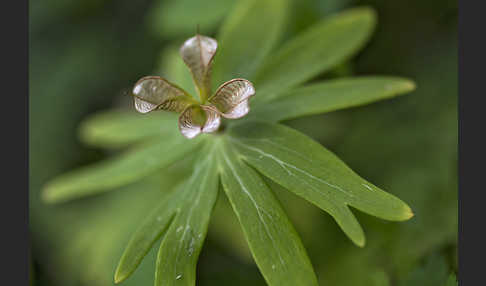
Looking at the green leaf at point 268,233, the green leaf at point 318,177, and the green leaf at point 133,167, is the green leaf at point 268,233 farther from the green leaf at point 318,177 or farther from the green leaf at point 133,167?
the green leaf at point 133,167

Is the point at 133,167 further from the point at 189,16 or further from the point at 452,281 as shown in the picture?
the point at 189,16

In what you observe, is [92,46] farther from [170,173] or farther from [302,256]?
[302,256]

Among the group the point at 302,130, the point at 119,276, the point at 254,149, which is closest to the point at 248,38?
the point at 254,149

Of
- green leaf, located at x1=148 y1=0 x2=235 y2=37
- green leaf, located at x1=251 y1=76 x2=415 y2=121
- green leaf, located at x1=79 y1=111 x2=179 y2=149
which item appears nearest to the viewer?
green leaf, located at x1=251 y1=76 x2=415 y2=121

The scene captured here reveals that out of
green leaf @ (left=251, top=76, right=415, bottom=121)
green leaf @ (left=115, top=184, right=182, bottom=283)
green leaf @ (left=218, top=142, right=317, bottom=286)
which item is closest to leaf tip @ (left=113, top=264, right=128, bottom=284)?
green leaf @ (left=115, top=184, right=182, bottom=283)

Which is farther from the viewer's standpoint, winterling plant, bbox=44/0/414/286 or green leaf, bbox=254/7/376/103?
green leaf, bbox=254/7/376/103

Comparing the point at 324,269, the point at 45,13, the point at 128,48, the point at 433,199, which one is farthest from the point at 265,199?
the point at 45,13

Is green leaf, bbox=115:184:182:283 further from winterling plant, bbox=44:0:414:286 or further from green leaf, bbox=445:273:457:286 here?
green leaf, bbox=445:273:457:286
